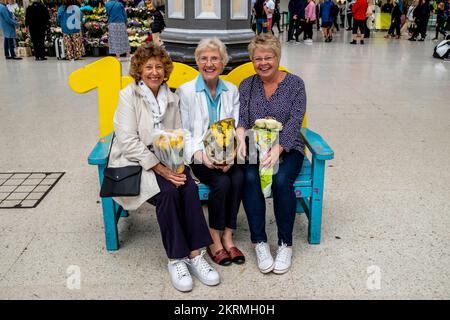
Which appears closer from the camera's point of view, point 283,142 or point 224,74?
point 283,142

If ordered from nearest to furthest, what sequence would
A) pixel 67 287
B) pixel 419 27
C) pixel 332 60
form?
pixel 67 287
pixel 332 60
pixel 419 27

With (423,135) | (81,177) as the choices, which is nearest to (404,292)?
(81,177)

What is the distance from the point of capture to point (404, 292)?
2598mm

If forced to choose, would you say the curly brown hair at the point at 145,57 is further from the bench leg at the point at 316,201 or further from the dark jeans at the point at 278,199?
the bench leg at the point at 316,201

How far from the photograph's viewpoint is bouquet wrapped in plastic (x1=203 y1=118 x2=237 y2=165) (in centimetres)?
283

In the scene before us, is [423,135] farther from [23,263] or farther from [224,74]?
[23,263]

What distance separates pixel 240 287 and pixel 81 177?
2.19 metres

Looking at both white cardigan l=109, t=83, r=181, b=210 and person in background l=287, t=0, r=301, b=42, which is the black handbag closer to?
white cardigan l=109, t=83, r=181, b=210

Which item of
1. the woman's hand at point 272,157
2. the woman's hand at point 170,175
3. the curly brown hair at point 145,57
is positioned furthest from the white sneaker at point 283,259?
the curly brown hair at point 145,57

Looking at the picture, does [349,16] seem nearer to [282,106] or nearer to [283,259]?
[282,106]

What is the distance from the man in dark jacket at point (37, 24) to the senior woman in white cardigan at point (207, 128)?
10274 millimetres

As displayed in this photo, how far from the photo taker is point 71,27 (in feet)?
38.3

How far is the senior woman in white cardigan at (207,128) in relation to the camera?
2912mm
